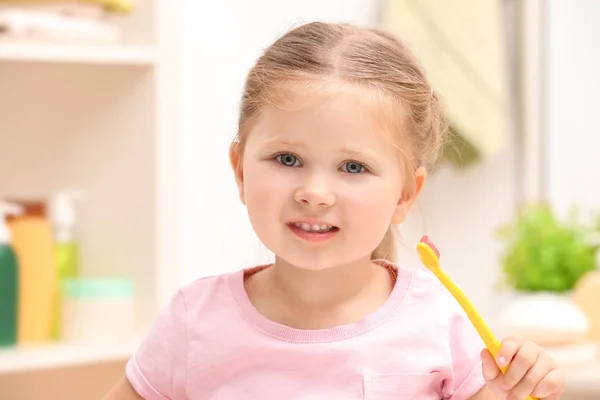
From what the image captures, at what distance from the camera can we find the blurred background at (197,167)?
4.16 ft

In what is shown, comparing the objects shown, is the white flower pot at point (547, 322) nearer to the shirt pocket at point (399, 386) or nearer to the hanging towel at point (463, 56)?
the hanging towel at point (463, 56)

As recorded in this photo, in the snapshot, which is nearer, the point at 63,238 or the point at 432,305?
the point at 432,305

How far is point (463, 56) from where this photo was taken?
5.63 feet

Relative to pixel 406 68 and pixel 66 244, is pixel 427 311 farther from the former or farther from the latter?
pixel 66 244

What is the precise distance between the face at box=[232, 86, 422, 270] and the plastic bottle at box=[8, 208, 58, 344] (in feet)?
2.02

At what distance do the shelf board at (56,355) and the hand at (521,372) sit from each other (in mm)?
706

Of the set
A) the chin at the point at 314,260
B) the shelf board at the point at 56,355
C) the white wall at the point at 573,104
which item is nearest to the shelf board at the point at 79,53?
the shelf board at the point at 56,355

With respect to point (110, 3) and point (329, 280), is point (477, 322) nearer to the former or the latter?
point (329, 280)

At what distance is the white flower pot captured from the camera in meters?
1.37

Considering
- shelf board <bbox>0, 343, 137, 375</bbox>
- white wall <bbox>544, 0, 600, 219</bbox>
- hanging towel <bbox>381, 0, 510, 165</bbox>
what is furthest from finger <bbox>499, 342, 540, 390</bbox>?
white wall <bbox>544, 0, 600, 219</bbox>

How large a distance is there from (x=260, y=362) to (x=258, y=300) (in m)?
0.07

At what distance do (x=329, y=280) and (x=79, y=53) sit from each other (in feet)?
2.14

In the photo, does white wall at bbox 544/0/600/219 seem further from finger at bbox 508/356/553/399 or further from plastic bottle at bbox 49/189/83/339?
finger at bbox 508/356/553/399

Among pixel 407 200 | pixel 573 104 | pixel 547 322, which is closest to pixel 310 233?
pixel 407 200
